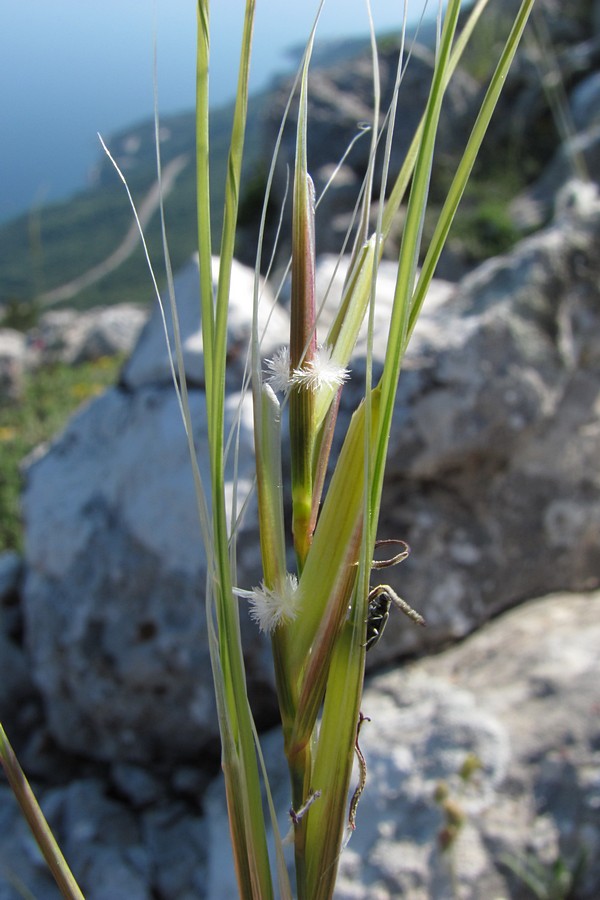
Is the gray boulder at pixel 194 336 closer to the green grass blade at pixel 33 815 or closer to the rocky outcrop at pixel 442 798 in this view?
the rocky outcrop at pixel 442 798

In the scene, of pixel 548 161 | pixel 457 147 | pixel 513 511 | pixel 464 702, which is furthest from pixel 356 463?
pixel 457 147

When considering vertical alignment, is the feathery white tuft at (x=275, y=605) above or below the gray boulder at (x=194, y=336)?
above

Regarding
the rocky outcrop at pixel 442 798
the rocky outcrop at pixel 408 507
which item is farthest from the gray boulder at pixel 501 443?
the rocky outcrop at pixel 442 798

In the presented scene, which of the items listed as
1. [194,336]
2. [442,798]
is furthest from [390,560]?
[194,336]

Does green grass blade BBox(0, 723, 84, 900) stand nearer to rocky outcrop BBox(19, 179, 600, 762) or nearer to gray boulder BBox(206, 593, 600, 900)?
gray boulder BBox(206, 593, 600, 900)

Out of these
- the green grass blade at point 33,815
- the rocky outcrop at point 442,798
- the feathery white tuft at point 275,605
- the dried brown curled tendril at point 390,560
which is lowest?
the rocky outcrop at point 442,798

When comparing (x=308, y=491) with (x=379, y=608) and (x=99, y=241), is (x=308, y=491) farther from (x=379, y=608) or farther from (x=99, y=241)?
(x=99, y=241)

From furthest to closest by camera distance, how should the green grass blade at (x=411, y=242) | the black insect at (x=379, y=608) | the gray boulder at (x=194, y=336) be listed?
the gray boulder at (x=194, y=336), the black insect at (x=379, y=608), the green grass blade at (x=411, y=242)

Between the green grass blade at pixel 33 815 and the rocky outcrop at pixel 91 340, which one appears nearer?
the green grass blade at pixel 33 815

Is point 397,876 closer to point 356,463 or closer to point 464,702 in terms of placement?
point 464,702
